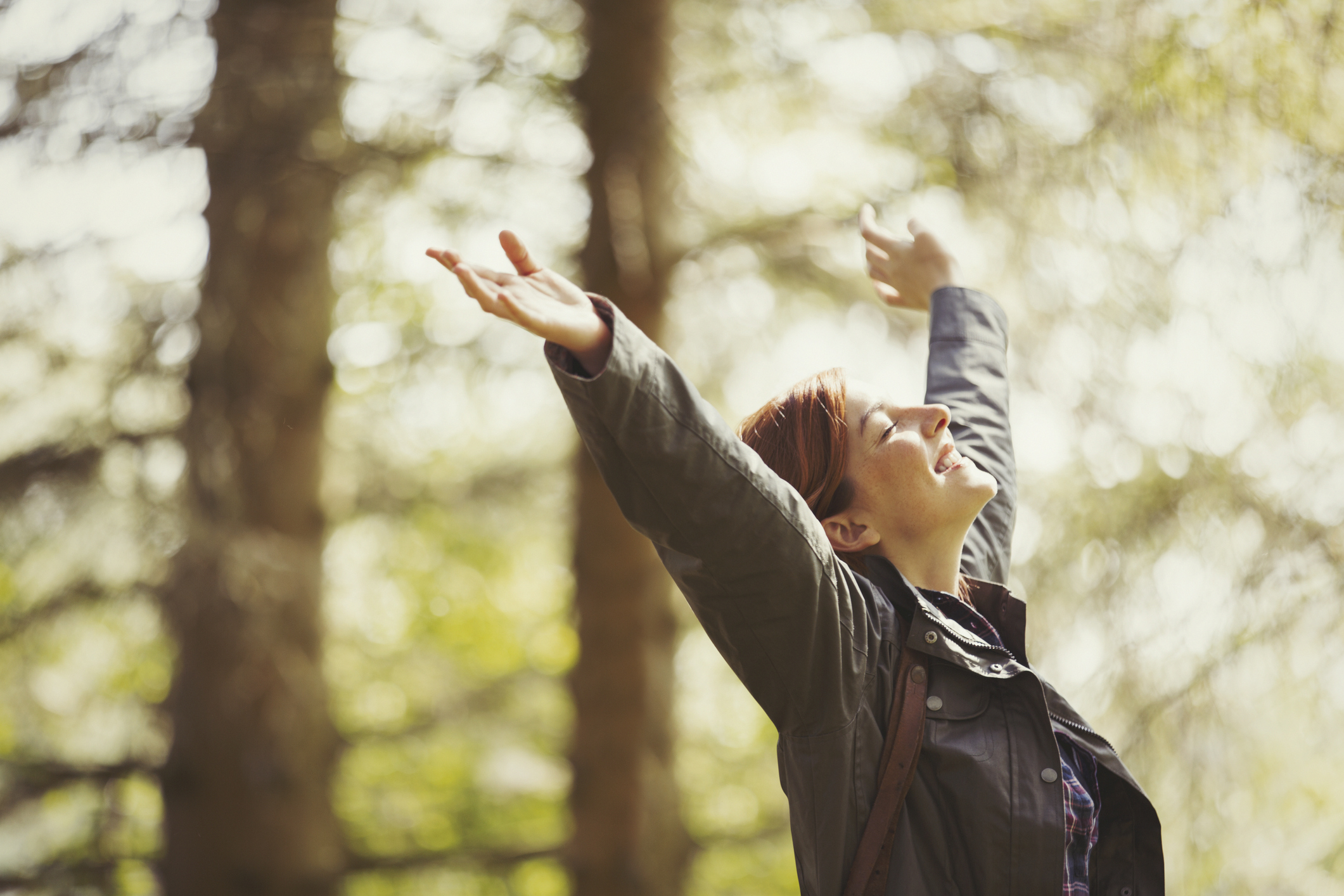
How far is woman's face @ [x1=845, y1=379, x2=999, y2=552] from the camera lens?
1.71 meters

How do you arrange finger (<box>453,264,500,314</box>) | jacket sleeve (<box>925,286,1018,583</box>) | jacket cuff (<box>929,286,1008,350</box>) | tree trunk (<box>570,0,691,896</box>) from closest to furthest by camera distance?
finger (<box>453,264,500,314</box>) → jacket sleeve (<box>925,286,1018,583</box>) → jacket cuff (<box>929,286,1008,350</box>) → tree trunk (<box>570,0,691,896</box>)

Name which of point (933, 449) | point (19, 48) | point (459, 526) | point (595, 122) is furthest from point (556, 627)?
point (933, 449)

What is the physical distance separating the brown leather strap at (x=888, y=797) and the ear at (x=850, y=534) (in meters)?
0.32

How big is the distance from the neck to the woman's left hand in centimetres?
88

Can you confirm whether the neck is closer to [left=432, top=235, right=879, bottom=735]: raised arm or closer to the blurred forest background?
[left=432, top=235, right=879, bottom=735]: raised arm

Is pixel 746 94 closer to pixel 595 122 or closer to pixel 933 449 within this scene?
pixel 595 122

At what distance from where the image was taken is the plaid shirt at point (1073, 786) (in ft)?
5.00

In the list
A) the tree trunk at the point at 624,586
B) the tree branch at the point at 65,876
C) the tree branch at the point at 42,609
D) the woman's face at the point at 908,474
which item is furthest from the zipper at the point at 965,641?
the tree branch at the point at 65,876

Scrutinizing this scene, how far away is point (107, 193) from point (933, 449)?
3657 mm

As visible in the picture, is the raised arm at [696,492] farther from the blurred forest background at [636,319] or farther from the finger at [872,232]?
the blurred forest background at [636,319]

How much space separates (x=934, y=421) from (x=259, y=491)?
3.92m

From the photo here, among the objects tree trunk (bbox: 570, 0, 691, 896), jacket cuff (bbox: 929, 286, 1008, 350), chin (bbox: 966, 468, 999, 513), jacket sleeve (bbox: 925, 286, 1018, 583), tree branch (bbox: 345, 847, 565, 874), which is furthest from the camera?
tree branch (bbox: 345, 847, 565, 874)

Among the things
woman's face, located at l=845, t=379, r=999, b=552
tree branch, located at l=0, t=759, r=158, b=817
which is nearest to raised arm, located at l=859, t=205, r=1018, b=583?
woman's face, located at l=845, t=379, r=999, b=552

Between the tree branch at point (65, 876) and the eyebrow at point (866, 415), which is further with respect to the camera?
the tree branch at point (65, 876)
